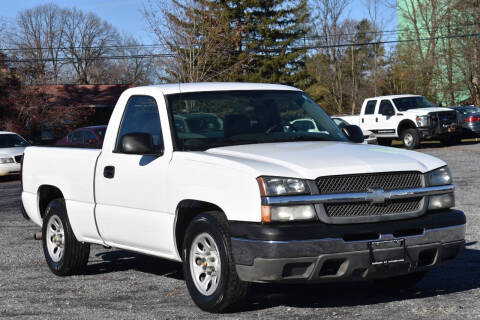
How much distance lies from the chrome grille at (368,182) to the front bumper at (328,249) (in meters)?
0.25

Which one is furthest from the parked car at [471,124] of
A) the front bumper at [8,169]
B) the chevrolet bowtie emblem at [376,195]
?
the chevrolet bowtie emblem at [376,195]

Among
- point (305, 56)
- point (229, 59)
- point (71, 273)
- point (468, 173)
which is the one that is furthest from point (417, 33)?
point (71, 273)

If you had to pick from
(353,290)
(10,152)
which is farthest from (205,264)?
(10,152)

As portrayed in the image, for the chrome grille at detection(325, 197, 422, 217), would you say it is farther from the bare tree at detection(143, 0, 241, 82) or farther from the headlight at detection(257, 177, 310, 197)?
the bare tree at detection(143, 0, 241, 82)

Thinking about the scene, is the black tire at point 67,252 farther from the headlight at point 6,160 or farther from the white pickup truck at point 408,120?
the white pickup truck at point 408,120

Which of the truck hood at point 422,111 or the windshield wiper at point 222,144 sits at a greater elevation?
the windshield wiper at point 222,144

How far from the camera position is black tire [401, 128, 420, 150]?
30281 mm

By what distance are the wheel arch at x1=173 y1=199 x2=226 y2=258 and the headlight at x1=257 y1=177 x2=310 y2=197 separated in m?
0.65

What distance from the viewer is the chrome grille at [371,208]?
5402 mm

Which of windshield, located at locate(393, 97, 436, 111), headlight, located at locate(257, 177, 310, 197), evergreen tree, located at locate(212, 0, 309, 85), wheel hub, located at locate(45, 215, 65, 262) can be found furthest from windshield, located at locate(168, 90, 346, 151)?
evergreen tree, located at locate(212, 0, 309, 85)

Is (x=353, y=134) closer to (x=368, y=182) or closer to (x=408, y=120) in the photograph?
(x=368, y=182)

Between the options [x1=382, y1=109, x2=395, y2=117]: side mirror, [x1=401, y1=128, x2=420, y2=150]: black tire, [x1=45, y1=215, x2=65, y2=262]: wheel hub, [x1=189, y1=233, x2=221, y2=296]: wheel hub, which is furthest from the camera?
[x1=382, y1=109, x2=395, y2=117]: side mirror

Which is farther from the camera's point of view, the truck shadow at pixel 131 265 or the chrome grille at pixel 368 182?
the truck shadow at pixel 131 265

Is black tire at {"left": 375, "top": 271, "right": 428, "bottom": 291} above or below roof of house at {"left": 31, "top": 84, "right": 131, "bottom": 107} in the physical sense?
below
